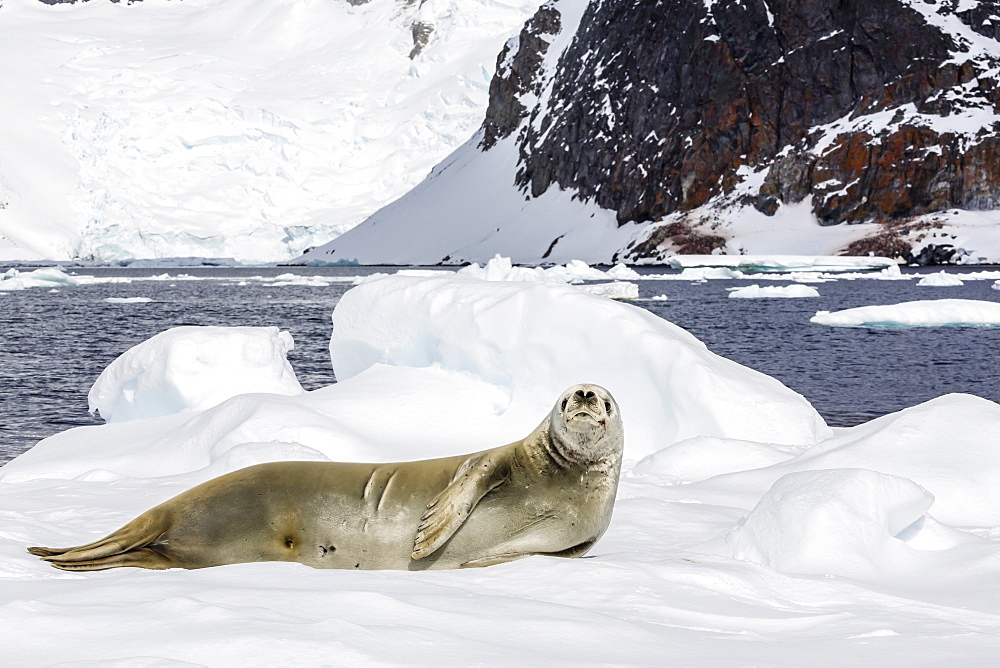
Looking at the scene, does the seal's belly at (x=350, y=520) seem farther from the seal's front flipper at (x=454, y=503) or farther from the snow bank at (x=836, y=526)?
the snow bank at (x=836, y=526)

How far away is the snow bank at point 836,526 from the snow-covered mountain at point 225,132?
9256 centimetres

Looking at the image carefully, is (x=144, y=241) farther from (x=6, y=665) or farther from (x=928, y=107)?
(x=6, y=665)

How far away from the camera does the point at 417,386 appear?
10.9 m

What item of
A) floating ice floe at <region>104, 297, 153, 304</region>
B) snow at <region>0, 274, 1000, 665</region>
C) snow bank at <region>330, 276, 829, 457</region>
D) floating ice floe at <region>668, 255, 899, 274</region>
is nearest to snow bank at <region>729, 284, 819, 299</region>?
floating ice floe at <region>668, 255, 899, 274</region>

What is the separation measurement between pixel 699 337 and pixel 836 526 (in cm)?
2218

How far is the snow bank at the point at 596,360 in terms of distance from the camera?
10094 millimetres

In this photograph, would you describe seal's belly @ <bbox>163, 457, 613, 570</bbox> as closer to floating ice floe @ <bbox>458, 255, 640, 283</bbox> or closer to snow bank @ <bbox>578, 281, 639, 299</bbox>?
floating ice floe @ <bbox>458, 255, 640, 283</bbox>

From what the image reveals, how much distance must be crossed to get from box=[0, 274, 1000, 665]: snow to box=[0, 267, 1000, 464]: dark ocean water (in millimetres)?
5535

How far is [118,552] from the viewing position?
433cm

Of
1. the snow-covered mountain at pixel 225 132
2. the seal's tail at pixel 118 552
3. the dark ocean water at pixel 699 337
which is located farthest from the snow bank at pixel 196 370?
the snow-covered mountain at pixel 225 132

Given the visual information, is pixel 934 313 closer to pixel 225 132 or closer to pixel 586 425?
pixel 586 425

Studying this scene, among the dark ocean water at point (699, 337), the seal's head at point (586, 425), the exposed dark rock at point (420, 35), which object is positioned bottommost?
the dark ocean water at point (699, 337)

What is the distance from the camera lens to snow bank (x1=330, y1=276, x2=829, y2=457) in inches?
397

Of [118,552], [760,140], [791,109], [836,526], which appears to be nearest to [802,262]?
[760,140]
